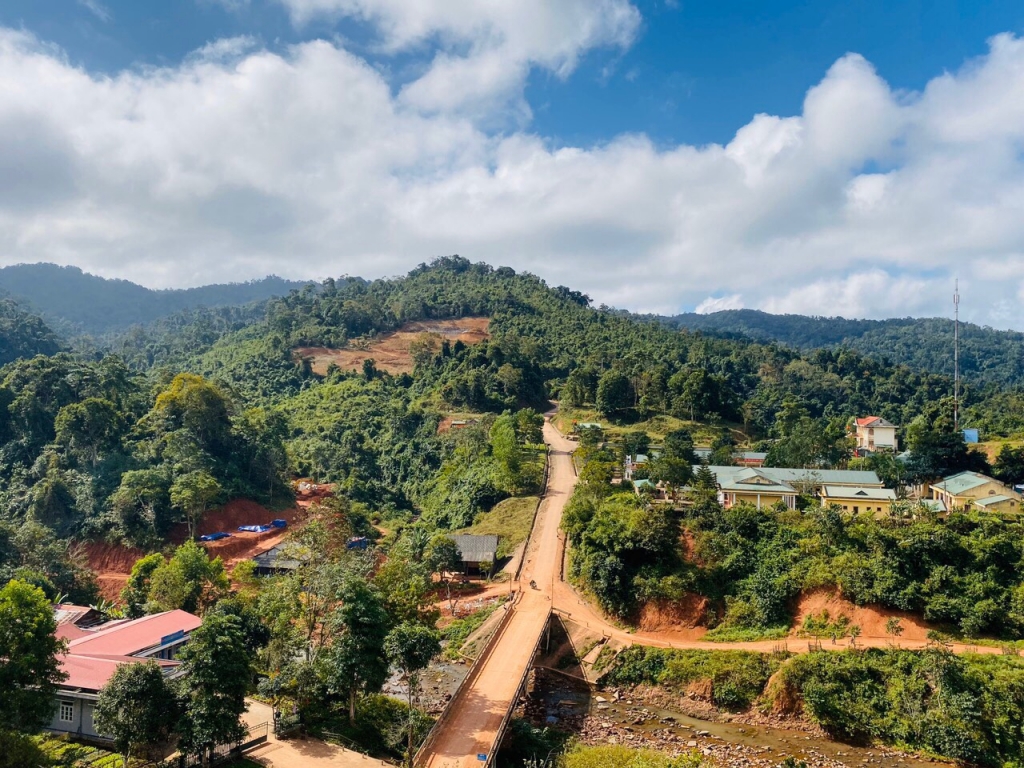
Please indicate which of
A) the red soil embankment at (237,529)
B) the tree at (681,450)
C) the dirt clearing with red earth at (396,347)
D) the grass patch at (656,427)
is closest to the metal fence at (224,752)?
the red soil embankment at (237,529)

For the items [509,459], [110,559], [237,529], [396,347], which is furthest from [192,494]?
[396,347]

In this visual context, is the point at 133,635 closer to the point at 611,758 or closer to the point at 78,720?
the point at 78,720

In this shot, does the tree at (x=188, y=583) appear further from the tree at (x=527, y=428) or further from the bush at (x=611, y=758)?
the tree at (x=527, y=428)

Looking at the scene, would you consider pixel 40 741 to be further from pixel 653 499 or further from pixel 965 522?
pixel 965 522

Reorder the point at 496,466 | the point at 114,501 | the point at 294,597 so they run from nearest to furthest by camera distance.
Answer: the point at 294,597 < the point at 114,501 < the point at 496,466

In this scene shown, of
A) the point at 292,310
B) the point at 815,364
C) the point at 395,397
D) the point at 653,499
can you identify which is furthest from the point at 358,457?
the point at 815,364

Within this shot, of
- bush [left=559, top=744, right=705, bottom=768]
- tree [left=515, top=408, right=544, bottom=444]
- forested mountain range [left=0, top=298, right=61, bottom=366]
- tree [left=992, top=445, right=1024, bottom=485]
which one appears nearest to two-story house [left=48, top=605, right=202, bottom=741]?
bush [left=559, top=744, right=705, bottom=768]
